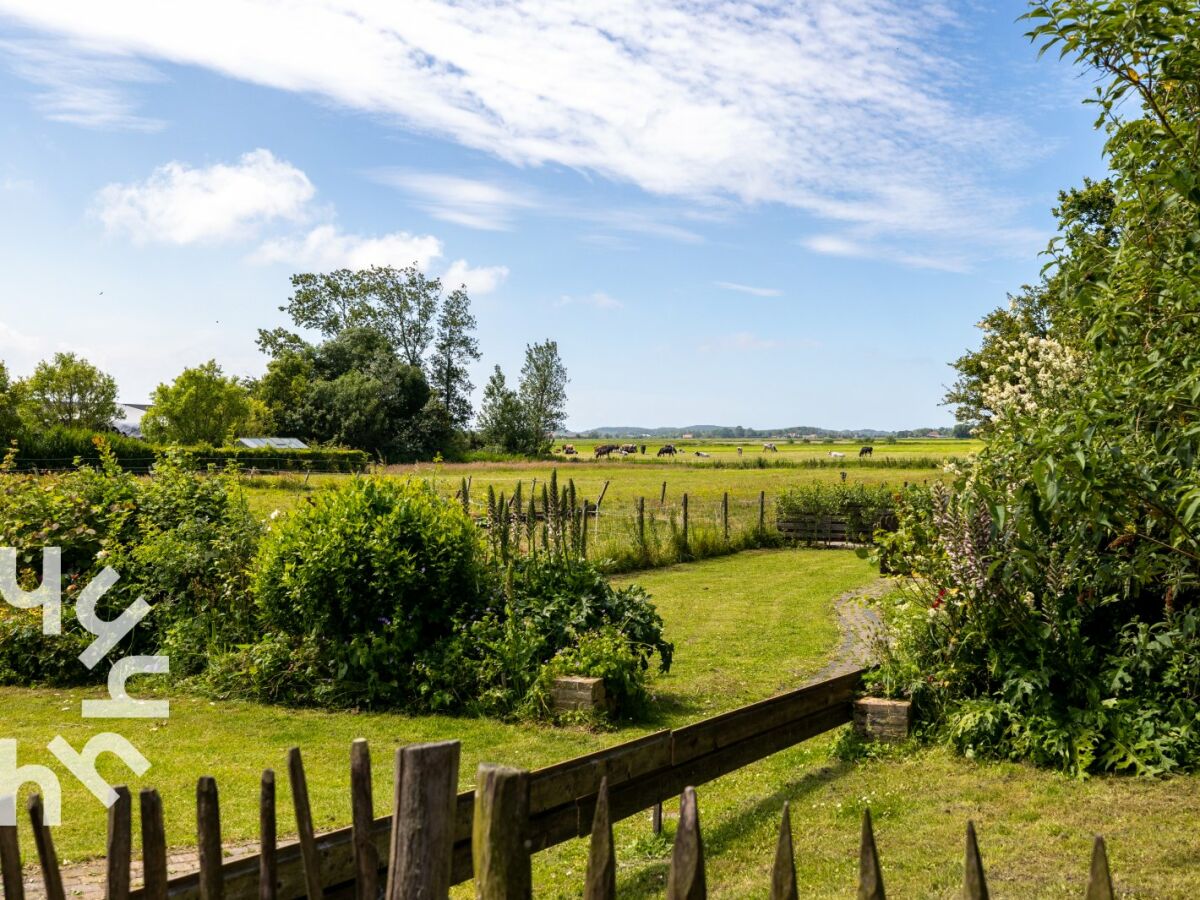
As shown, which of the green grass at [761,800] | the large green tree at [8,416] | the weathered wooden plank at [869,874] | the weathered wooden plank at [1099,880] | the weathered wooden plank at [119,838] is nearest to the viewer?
the weathered wooden plank at [1099,880]

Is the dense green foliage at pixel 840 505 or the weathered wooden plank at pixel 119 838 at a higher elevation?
the weathered wooden plank at pixel 119 838

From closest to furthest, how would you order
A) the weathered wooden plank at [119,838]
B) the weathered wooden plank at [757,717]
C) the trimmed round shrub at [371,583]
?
the weathered wooden plank at [119,838] < the weathered wooden plank at [757,717] < the trimmed round shrub at [371,583]

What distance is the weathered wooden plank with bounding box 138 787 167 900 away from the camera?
225 centimetres

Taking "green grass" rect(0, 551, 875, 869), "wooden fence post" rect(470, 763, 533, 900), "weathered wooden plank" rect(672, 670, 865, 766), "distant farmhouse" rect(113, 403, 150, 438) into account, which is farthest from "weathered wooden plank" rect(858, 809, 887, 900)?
"distant farmhouse" rect(113, 403, 150, 438)

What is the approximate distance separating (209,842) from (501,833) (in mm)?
846

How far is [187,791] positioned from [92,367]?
234ft

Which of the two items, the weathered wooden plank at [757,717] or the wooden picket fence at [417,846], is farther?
the weathered wooden plank at [757,717]

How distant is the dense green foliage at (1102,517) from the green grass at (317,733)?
261 cm

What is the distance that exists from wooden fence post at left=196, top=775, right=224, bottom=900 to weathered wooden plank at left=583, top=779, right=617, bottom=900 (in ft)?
3.14

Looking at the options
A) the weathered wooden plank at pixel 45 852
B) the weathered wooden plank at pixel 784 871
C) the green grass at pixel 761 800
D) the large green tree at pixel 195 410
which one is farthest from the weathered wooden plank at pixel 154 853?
the large green tree at pixel 195 410

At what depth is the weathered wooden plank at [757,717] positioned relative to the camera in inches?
233

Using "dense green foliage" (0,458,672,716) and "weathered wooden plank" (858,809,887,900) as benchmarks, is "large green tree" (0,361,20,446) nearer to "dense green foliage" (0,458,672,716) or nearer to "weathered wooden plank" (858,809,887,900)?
"dense green foliage" (0,458,672,716)

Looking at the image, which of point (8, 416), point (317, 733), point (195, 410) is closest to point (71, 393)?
point (195, 410)

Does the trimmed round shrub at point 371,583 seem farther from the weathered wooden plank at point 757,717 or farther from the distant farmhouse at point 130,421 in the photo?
the distant farmhouse at point 130,421
